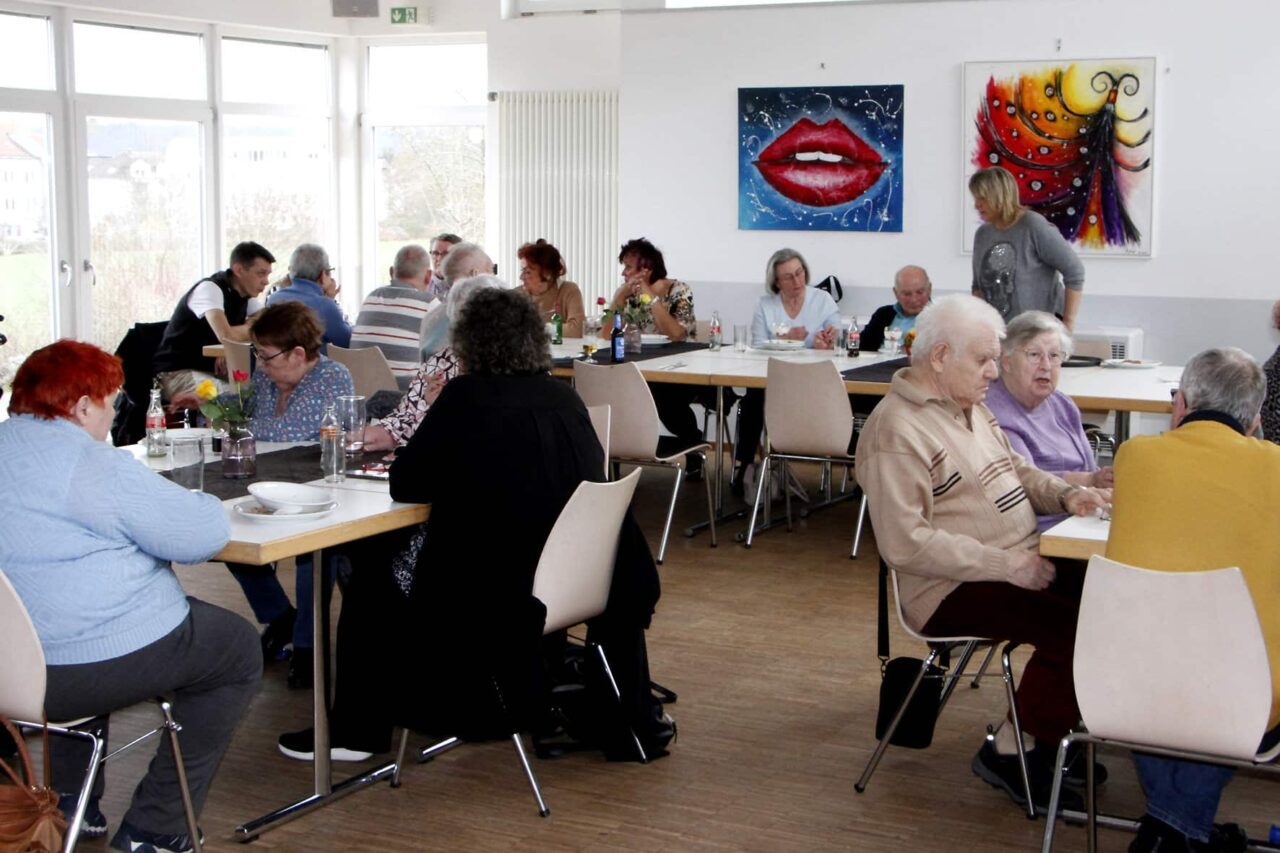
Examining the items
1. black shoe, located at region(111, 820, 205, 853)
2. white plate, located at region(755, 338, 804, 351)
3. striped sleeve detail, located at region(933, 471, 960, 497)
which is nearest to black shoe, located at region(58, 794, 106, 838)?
black shoe, located at region(111, 820, 205, 853)

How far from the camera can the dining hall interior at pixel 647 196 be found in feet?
13.7

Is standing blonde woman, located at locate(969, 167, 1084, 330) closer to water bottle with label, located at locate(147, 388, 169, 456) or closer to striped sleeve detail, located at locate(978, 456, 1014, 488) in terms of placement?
striped sleeve detail, located at locate(978, 456, 1014, 488)

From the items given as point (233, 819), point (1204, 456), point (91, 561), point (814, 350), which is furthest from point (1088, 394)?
point (91, 561)

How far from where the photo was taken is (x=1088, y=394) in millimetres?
5789

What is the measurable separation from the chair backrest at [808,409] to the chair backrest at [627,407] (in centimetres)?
52

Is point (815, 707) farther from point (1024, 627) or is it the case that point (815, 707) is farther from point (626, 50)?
point (626, 50)

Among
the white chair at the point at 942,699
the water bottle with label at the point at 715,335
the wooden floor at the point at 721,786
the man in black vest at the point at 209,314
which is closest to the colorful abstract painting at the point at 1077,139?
the water bottle with label at the point at 715,335

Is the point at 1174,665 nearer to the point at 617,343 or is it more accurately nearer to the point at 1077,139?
the point at 617,343

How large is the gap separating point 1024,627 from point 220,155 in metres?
8.44

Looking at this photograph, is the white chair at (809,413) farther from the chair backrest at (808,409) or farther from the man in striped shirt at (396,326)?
the man in striped shirt at (396,326)

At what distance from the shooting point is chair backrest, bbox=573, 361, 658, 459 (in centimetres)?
618

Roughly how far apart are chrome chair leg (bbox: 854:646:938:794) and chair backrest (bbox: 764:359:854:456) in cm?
253

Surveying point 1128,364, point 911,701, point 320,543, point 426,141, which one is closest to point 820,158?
point 1128,364

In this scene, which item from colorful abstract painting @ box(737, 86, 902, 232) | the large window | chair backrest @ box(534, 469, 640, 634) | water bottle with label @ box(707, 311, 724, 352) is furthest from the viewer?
the large window
